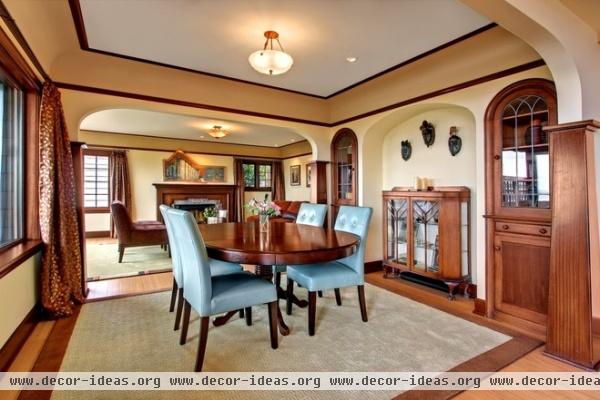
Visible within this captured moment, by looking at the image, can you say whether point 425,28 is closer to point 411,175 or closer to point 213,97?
point 411,175

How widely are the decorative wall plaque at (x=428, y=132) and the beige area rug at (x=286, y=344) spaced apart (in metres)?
2.10

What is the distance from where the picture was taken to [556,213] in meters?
2.18

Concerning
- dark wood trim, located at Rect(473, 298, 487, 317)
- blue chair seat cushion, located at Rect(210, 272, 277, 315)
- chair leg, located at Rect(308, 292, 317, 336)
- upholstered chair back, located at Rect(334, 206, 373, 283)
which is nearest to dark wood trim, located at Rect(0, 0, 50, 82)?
blue chair seat cushion, located at Rect(210, 272, 277, 315)

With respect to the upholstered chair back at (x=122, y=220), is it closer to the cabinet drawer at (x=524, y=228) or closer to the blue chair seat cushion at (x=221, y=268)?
the blue chair seat cushion at (x=221, y=268)

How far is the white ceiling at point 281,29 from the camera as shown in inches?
95.2

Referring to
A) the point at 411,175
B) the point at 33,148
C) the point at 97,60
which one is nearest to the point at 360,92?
the point at 411,175

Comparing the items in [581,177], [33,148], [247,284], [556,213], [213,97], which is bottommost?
[247,284]

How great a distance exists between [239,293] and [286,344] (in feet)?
1.97

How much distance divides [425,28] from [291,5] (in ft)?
4.06

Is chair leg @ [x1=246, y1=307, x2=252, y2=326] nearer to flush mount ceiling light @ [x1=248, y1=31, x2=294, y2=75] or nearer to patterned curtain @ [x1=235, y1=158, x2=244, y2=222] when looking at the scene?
flush mount ceiling light @ [x1=248, y1=31, x2=294, y2=75]

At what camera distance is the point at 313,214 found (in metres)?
3.68

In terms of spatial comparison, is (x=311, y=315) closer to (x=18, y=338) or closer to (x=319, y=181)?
(x=18, y=338)

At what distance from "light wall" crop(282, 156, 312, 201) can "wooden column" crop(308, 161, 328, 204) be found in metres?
3.56

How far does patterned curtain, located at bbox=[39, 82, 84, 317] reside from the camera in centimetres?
274
